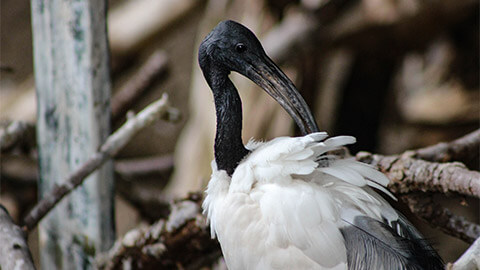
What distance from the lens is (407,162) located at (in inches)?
76.0

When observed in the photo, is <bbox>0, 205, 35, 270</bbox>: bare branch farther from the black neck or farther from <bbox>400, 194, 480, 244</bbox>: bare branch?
<bbox>400, 194, 480, 244</bbox>: bare branch

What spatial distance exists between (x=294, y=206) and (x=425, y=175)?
44 cm

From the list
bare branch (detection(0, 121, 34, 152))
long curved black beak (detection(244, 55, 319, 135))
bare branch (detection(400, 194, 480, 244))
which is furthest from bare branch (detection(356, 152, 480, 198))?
bare branch (detection(0, 121, 34, 152))

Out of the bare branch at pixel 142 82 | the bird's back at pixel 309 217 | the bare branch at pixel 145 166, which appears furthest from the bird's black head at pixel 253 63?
the bare branch at pixel 145 166

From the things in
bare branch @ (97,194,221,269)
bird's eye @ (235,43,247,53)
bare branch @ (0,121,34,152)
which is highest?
bird's eye @ (235,43,247,53)

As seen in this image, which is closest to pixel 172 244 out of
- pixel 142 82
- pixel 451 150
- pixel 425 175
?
pixel 425 175

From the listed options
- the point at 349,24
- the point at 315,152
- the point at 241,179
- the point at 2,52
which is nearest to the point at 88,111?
the point at 241,179

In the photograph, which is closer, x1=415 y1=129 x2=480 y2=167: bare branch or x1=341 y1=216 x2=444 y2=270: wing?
x1=341 y1=216 x2=444 y2=270: wing

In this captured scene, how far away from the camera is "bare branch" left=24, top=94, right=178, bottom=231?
2.12 metres

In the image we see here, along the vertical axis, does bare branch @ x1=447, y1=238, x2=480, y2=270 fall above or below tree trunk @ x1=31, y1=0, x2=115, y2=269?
below

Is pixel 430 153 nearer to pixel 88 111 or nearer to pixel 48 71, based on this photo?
pixel 88 111

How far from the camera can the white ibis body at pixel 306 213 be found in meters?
1.62

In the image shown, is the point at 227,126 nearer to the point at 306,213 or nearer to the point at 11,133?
the point at 306,213

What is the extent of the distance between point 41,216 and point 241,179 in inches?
28.8
